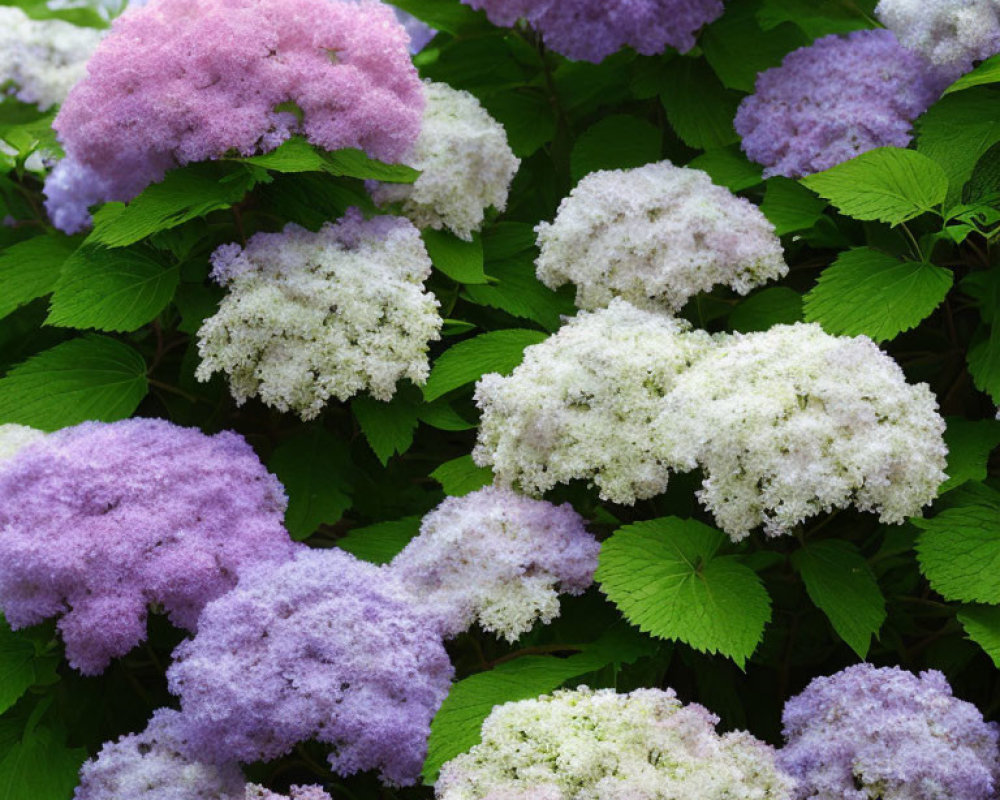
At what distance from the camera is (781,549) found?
6.63 ft

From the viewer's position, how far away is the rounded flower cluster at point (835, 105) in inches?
91.0

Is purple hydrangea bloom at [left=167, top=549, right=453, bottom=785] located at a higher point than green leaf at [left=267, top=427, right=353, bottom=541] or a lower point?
higher

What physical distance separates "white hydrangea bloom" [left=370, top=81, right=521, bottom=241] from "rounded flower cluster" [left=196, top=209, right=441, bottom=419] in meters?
0.20

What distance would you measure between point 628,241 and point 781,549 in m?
0.58

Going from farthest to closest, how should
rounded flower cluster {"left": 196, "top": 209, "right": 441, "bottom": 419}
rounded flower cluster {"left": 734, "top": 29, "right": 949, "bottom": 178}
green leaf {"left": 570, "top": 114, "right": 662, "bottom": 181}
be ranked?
green leaf {"left": 570, "top": 114, "right": 662, "bottom": 181} < rounded flower cluster {"left": 734, "top": 29, "right": 949, "bottom": 178} < rounded flower cluster {"left": 196, "top": 209, "right": 441, "bottom": 419}

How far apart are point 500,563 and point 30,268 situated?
1.10 metres

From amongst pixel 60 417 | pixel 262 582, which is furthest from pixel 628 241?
pixel 60 417

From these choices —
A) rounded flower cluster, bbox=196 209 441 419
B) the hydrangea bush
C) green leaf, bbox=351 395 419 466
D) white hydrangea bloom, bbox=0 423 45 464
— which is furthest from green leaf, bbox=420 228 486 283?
white hydrangea bloom, bbox=0 423 45 464

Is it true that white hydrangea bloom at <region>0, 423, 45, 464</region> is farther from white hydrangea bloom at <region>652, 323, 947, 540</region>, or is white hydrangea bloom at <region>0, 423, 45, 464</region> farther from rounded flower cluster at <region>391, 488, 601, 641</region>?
white hydrangea bloom at <region>652, 323, 947, 540</region>

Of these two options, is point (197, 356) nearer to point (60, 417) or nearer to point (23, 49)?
point (60, 417)

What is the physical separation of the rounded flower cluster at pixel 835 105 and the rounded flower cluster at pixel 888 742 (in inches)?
38.0

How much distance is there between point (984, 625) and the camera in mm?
1824

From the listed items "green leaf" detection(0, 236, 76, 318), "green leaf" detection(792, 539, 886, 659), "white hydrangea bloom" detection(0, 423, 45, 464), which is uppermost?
"green leaf" detection(792, 539, 886, 659)

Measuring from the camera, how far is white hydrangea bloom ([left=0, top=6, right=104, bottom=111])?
9.27 feet
